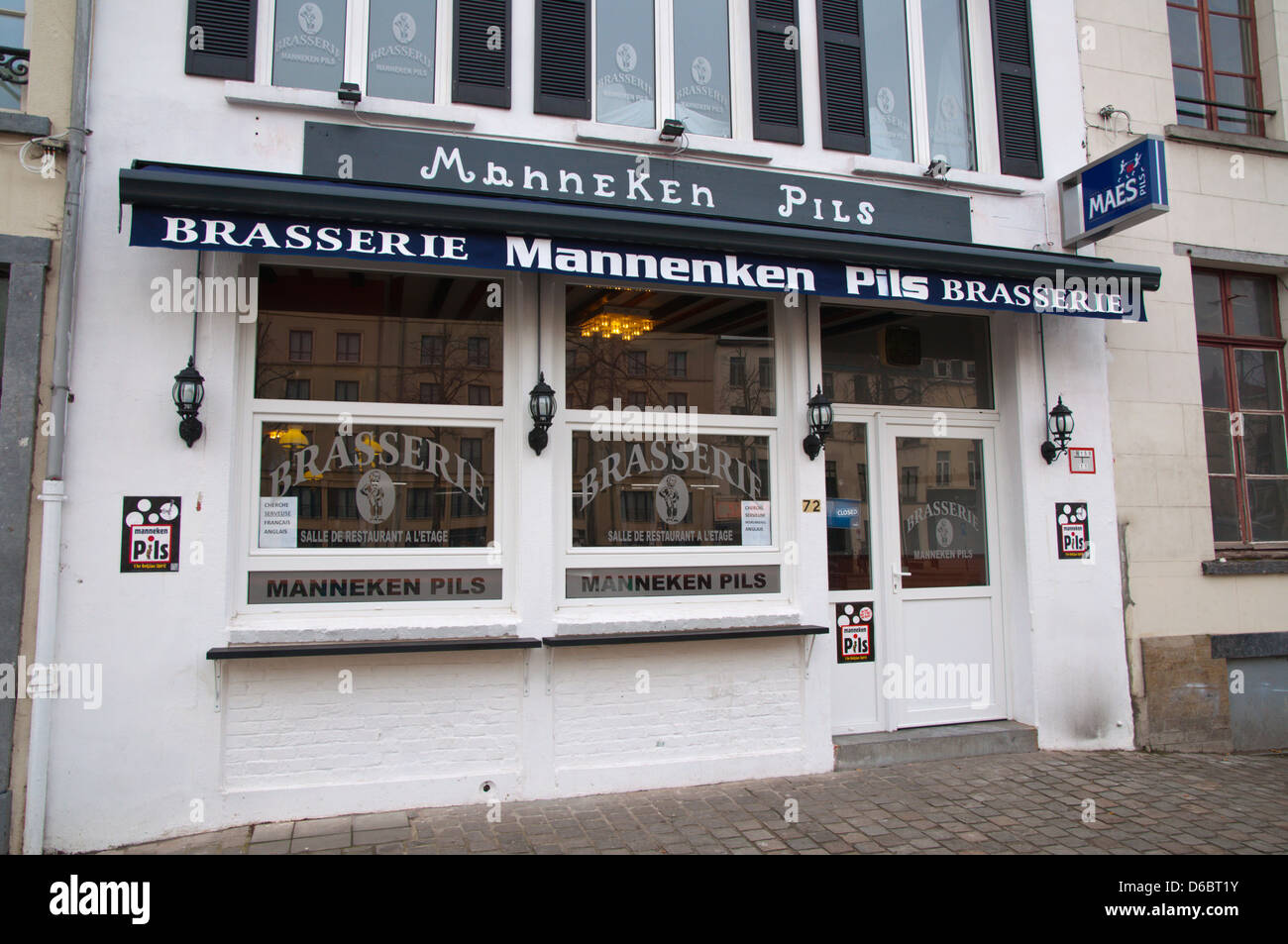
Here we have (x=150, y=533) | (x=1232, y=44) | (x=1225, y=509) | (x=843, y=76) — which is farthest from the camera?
(x=1232, y=44)

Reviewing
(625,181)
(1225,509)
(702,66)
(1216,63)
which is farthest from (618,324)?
(1216,63)

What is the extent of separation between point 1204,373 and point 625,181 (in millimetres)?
5374

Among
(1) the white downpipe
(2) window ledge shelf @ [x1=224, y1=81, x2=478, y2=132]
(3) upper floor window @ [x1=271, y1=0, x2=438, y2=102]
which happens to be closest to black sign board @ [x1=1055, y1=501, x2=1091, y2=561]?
(2) window ledge shelf @ [x1=224, y1=81, x2=478, y2=132]

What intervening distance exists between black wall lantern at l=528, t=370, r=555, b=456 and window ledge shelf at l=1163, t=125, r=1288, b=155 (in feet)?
19.4

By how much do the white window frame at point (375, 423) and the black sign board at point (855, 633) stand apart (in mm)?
2520

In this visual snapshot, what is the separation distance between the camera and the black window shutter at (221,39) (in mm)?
5207

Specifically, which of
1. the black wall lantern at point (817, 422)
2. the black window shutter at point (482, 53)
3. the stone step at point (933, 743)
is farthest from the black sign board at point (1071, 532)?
the black window shutter at point (482, 53)

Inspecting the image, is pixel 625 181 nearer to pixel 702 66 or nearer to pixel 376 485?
pixel 702 66

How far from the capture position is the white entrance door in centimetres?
651

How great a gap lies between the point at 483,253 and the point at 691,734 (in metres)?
3.39

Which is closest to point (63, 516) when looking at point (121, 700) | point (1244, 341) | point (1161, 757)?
point (121, 700)

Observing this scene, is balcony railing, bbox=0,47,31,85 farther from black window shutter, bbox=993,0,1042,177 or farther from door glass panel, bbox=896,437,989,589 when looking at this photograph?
black window shutter, bbox=993,0,1042,177

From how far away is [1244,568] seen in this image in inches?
277

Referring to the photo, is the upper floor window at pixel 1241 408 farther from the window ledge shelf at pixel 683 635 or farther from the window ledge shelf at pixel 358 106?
the window ledge shelf at pixel 358 106
